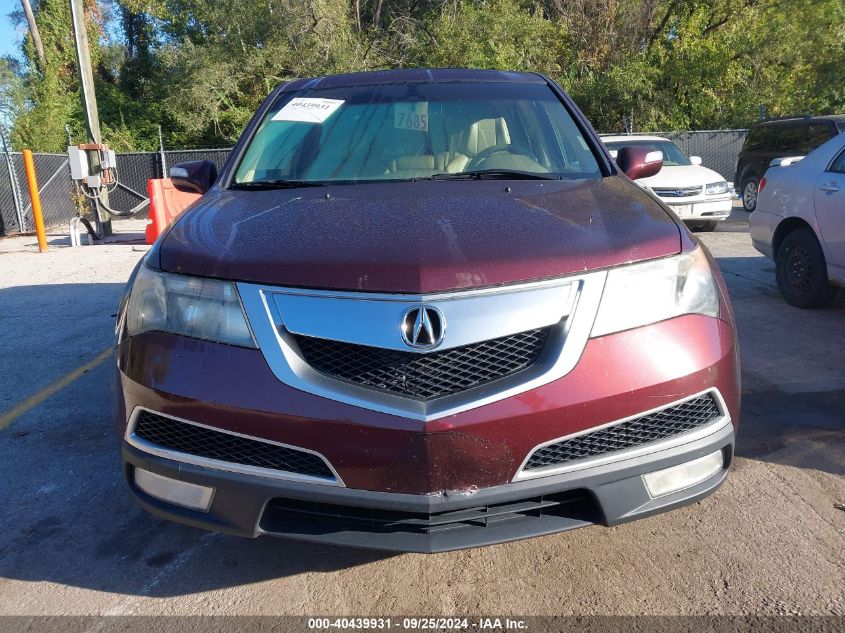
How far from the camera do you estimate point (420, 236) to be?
2201mm

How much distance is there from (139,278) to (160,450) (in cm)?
65

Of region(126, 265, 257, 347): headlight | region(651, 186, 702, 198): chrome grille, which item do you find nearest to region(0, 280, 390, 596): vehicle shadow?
region(126, 265, 257, 347): headlight

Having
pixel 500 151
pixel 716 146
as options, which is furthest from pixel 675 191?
pixel 716 146

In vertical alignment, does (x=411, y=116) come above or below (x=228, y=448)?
above

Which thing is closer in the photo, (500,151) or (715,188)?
(500,151)

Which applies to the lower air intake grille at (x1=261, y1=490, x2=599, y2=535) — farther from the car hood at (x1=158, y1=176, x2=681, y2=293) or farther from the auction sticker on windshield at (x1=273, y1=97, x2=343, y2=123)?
the auction sticker on windshield at (x1=273, y1=97, x2=343, y2=123)

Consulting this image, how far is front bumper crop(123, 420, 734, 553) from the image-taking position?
6.51 ft

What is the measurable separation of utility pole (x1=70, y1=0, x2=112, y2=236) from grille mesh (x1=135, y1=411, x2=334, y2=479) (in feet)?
39.0

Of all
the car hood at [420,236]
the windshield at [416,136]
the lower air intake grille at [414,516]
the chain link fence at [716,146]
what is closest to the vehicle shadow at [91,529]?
the lower air intake grille at [414,516]

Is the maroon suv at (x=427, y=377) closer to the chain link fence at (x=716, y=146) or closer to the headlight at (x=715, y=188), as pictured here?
the headlight at (x=715, y=188)

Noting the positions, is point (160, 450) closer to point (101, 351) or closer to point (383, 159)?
point (383, 159)

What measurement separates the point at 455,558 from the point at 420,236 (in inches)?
49.1

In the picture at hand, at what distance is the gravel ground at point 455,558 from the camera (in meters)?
2.36

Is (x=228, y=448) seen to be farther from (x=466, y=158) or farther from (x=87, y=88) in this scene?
(x=87, y=88)
